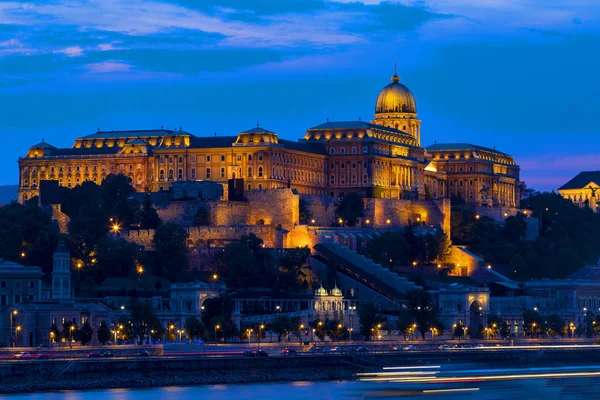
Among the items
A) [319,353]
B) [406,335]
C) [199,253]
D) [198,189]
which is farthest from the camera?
[198,189]

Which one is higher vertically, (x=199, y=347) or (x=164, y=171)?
(x=164, y=171)

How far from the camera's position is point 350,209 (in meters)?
184

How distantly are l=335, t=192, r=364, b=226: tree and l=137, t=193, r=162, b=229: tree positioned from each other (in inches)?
→ 796

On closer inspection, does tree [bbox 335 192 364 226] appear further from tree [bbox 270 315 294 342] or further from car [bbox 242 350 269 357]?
car [bbox 242 350 269 357]

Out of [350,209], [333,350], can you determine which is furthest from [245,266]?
[333,350]

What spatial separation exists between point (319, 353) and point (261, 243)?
49.6 metres

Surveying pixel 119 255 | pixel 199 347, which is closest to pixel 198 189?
pixel 119 255

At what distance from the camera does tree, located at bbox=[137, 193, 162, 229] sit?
169m

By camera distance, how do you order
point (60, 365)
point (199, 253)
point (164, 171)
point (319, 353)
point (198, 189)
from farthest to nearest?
1. point (164, 171)
2. point (198, 189)
3. point (199, 253)
4. point (319, 353)
5. point (60, 365)

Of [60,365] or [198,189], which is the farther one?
[198,189]

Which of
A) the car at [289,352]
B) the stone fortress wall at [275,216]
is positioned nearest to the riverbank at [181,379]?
the car at [289,352]

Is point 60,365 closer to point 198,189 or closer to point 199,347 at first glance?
point 199,347

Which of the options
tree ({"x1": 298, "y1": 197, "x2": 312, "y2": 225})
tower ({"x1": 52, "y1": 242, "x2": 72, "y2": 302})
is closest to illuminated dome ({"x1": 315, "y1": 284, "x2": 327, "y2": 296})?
tower ({"x1": 52, "y1": 242, "x2": 72, "y2": 302})

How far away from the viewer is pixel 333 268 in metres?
159
